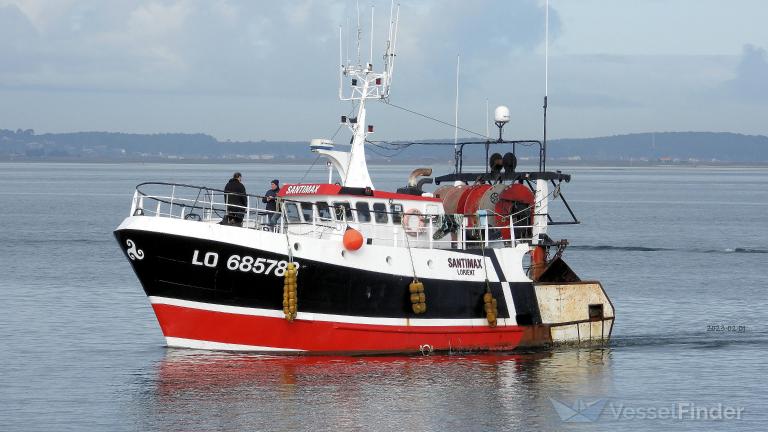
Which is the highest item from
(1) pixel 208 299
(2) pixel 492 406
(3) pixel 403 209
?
(3) pixel 403 209

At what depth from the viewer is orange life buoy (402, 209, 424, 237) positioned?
25.0 metres

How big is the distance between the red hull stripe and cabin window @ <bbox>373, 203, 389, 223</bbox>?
246 centimetres

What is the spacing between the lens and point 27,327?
28.8 m

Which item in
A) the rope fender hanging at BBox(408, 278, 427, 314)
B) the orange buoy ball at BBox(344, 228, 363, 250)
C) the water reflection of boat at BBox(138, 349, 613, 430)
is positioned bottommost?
the water reflection of boat at BBox(138, 349, 613, 430)

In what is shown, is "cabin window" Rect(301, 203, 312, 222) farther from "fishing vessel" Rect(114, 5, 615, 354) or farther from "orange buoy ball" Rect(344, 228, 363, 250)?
"orange buoy ball" Rect(344, 228, 363, 250)

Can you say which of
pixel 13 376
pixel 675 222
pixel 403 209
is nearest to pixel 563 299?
pixel 403 209

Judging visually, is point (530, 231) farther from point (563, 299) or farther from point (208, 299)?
point (208, 299)

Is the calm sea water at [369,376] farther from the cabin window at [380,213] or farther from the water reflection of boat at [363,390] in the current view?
the cabin window at [380,213]

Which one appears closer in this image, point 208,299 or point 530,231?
point 208,299

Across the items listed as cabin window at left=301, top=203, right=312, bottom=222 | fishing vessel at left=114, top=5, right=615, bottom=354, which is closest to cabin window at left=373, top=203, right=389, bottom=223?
fishing vessel at left=114, top=5, right=615, bottom=354

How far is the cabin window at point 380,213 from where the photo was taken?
81.6 feet

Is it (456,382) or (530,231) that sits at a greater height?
(530,231)

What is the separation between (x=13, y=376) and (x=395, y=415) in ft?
25.9

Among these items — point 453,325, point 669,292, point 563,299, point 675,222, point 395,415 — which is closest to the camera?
point 395,415
